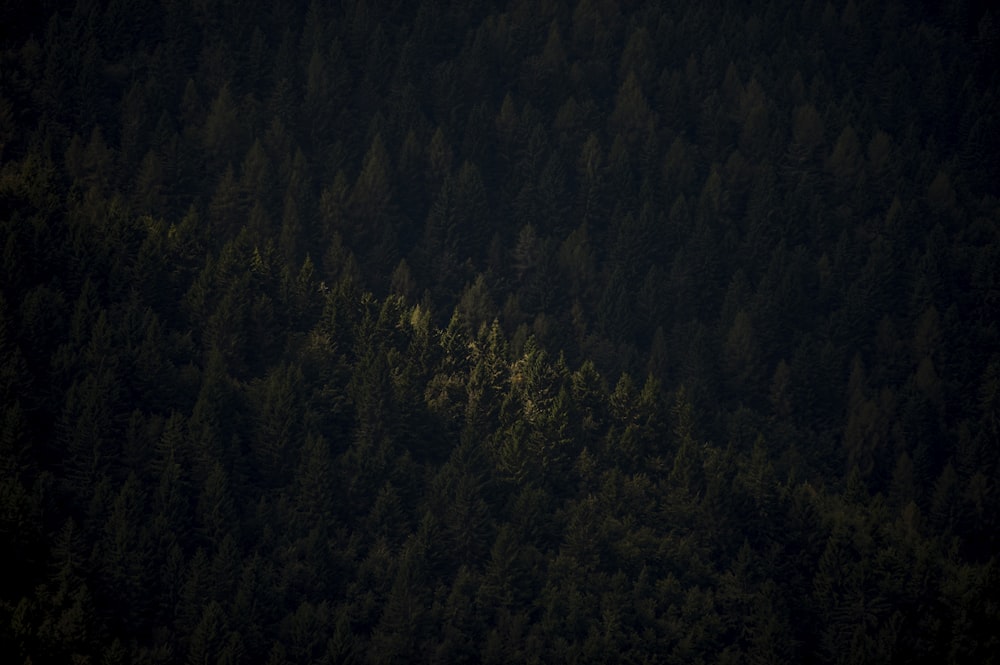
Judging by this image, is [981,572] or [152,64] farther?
[152,64]

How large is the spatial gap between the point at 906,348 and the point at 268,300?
2206 inches

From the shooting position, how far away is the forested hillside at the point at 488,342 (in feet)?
385

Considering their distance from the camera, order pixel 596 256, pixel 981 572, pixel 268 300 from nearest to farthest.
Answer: pixel 981 572, pixel 268 300, pixel 596 256

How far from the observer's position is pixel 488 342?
136 metres

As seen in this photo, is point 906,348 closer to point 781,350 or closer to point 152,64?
point 781,350

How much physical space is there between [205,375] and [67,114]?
49.9 m

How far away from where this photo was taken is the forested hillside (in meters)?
117

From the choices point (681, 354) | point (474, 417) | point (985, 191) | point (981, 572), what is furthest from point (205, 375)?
point (985, 191)

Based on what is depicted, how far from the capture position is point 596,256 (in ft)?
538

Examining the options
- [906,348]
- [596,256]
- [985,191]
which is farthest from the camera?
[985,191]

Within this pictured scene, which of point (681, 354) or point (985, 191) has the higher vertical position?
point (985, 191)

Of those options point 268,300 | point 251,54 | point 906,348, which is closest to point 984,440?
point 906,348

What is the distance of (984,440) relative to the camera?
143m

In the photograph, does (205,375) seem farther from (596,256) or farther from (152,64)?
(152,64)
